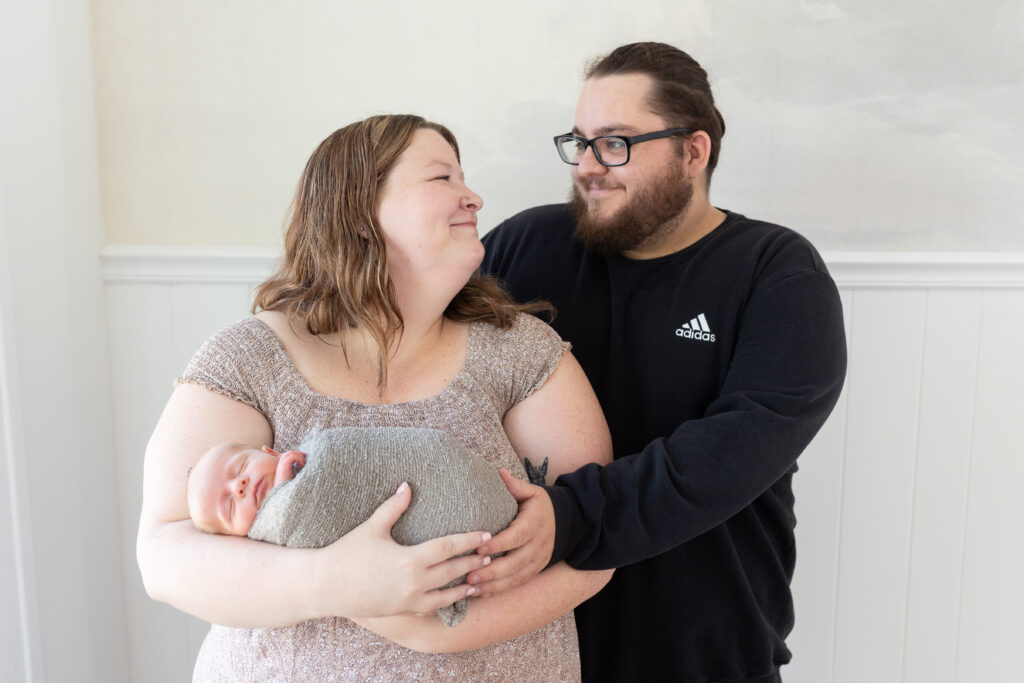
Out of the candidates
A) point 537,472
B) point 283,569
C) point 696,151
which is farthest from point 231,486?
point 696,151

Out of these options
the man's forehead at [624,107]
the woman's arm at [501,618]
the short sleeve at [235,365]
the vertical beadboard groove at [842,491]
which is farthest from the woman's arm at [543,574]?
the vertical beadboard groove at [842,491]

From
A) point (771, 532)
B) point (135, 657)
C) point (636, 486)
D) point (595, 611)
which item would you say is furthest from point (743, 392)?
point (135, 657)

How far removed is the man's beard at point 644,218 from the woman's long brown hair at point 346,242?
0.52 metres

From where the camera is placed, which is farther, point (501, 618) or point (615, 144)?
point (615, 144)

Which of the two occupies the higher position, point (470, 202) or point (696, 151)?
point (696, 151)

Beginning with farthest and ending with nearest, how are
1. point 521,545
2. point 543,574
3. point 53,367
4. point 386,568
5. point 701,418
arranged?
point 53,367 → point 701,418 → point 543,574 → point 521,545 → point 386,568

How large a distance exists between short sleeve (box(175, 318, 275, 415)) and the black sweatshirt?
21.9 inches

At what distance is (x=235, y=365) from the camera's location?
131 cm

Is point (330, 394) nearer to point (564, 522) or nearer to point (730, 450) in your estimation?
point (564, 522)

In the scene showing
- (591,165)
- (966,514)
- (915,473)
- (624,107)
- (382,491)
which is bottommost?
(966,514)

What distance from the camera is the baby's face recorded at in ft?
3.67

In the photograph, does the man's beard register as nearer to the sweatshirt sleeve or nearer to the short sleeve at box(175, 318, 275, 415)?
the sweatshirt sleeve

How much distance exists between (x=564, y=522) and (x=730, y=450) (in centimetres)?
35

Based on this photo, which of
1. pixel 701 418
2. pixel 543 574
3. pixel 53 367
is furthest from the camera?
pixel 53 367
